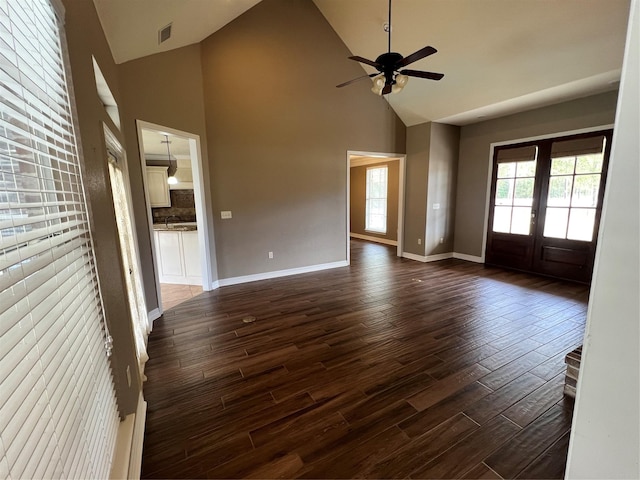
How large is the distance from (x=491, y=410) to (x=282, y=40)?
5161 mm

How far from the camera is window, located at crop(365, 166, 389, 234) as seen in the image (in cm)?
798

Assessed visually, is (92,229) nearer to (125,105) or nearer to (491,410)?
(125,105)

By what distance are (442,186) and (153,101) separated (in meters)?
5.07

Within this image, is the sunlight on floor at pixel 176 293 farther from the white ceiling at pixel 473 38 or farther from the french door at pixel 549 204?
the french door at pixel 549 204

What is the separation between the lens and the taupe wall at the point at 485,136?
4.15m

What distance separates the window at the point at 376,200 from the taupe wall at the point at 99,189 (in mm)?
6867

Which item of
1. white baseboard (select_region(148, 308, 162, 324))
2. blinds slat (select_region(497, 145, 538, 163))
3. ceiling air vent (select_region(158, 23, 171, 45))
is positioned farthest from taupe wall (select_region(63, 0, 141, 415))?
blinds slat (select_region(497, 145, 538, 163))

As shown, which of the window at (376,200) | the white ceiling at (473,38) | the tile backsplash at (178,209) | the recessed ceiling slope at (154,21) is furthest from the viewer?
the window at (376,200)

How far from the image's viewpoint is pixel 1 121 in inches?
27.9

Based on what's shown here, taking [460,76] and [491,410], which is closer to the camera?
[491,410]

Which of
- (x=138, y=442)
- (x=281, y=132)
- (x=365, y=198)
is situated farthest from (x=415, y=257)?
(x=138, y=442)

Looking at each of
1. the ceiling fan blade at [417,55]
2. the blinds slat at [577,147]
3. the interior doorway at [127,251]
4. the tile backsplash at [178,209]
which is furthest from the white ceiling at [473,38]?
the tile backsplash at [178,209]

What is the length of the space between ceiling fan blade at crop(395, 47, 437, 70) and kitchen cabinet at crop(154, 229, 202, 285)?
11.7 feet

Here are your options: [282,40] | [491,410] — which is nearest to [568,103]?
[282,40]
